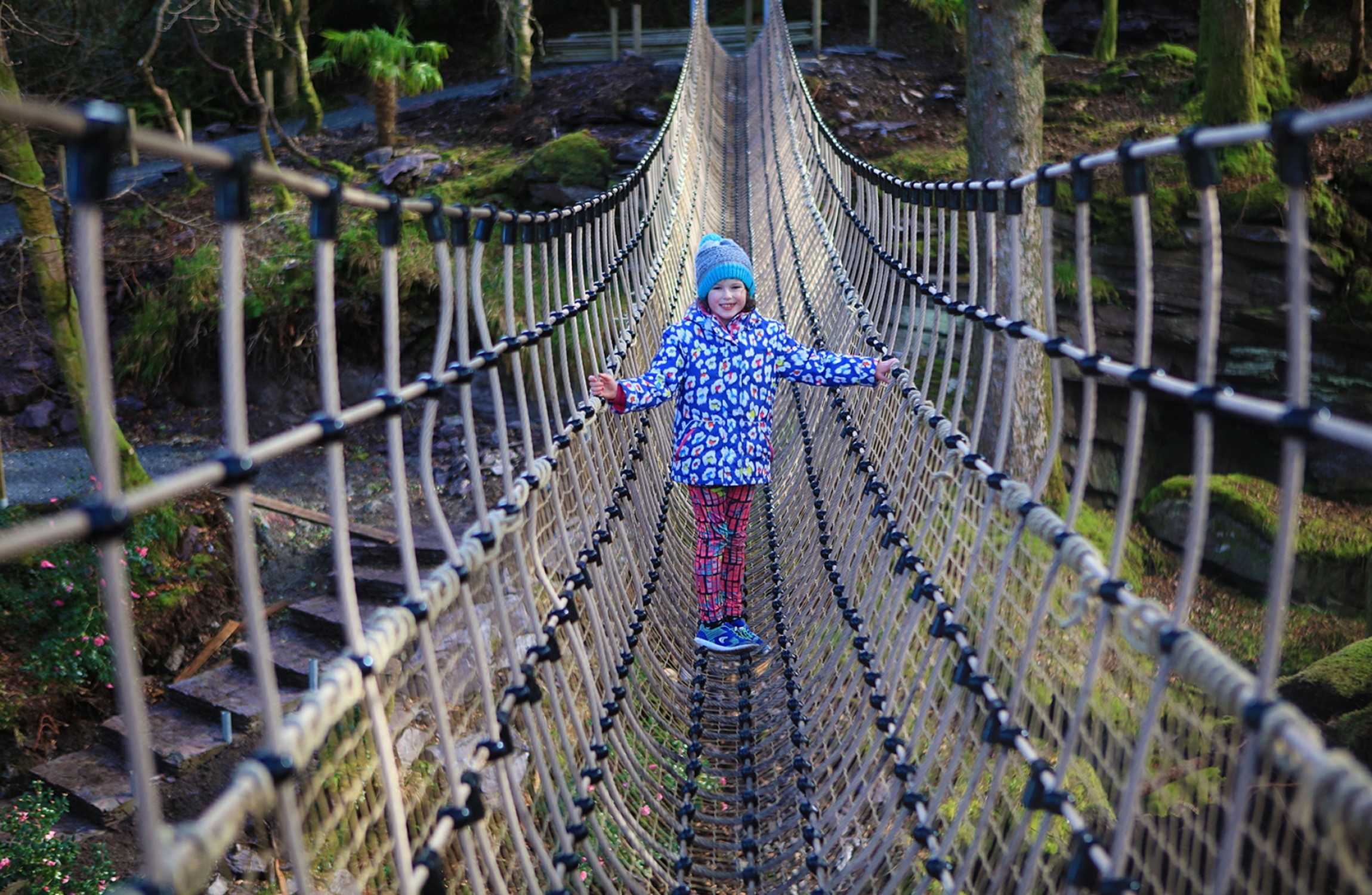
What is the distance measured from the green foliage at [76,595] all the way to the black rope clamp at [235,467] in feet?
13.7

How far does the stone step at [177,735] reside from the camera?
161 inches

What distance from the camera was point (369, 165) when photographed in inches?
319

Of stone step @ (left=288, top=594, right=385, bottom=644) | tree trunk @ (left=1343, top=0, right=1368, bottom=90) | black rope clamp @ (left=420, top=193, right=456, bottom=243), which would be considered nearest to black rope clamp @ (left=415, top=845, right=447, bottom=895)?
black rope clamp @ (left=420, top=193, right=456, bottom=243)

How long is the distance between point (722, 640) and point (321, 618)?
299 centimetres

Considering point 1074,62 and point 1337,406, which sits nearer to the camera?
point 1337,406

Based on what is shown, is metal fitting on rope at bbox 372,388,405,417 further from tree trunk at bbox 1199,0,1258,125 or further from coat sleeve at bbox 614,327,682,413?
tree trunk at bbox 1199,0,1258,125

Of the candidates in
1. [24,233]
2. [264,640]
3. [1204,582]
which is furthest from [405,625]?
[1204,582]

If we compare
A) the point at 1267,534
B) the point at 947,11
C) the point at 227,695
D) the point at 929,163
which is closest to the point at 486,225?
the point at 227,695

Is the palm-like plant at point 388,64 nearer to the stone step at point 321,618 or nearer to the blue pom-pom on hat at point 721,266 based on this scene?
the stone step at point 321,618

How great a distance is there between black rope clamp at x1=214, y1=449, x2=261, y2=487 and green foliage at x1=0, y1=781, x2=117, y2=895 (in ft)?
9.66

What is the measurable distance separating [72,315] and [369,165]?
3.18 metres

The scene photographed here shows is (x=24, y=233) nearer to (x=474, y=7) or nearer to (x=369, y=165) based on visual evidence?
(x=369, y=165)

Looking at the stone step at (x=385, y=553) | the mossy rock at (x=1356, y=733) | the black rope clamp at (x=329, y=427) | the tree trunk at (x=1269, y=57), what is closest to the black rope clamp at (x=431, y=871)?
the black rope clamp at (x=329, y=427)

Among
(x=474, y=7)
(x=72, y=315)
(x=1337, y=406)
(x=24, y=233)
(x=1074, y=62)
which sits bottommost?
(x=1337, y=406)
